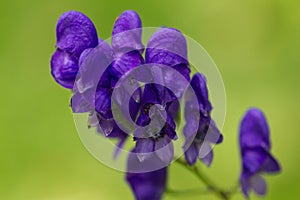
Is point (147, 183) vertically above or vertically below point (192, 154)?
below

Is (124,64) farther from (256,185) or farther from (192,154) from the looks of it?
(256,185)

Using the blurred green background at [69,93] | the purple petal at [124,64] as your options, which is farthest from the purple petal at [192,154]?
the blurred green background at [69,93]

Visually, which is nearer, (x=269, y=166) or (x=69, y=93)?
(x=269, y=166)

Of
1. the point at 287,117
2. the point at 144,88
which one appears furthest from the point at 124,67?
the point at 287,117

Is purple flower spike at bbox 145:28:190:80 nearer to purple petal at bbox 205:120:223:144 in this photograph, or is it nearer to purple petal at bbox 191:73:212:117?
purple petal at bbox 191:73:212:117

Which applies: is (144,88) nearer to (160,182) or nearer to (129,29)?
(129,29)

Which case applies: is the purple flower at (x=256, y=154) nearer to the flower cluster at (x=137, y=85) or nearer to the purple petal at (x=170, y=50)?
the flower cluster at (x=137, y=85)

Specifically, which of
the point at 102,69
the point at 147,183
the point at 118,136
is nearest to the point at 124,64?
the point at 102,69
